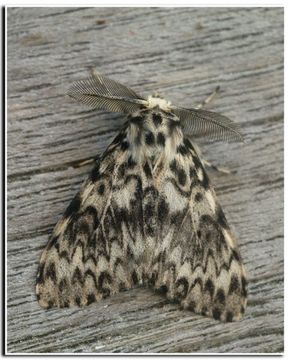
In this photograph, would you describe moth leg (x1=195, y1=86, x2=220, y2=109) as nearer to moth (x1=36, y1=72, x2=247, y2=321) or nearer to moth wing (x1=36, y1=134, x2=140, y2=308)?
moth (x1=36, y1=72, x2=247, y2=321)

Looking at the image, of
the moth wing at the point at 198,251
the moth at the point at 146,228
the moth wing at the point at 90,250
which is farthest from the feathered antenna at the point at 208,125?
the moth wing at the point at 90,250

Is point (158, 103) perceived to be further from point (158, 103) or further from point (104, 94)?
point (104, 94)

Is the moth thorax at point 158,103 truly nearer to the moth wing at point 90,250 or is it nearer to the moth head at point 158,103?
the moth head at point 158,103

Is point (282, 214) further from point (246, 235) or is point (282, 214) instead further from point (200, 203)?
point (200, 203)

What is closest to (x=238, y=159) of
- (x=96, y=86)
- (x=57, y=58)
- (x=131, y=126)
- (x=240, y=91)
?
(x=240, y=91)

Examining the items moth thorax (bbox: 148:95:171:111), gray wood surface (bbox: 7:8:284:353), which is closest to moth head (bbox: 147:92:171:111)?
moth thorax (bbox: 148:95:171:111)

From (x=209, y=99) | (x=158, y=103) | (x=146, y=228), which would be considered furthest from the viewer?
(x=209, y=99)

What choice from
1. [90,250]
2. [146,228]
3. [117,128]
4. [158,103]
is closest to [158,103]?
[158,103]
